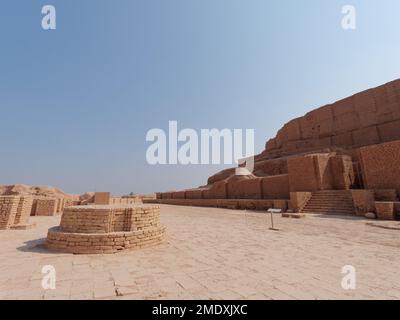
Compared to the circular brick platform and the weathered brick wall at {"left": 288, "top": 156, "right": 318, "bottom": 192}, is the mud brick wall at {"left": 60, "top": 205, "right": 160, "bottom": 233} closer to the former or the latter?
the circular brick platform

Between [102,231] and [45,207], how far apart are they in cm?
1201

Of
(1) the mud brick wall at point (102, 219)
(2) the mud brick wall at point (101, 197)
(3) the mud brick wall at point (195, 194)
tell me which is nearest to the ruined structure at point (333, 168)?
(3) the mud brick wall at point (195, 194)

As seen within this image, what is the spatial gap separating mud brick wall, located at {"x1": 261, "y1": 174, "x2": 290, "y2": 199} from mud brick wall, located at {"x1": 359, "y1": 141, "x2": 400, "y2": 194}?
5215 mm

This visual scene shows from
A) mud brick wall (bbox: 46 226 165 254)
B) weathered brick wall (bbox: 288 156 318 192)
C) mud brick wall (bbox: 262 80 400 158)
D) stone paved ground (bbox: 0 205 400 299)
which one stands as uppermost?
mud brick wall (bbox: 262 80 400 158)

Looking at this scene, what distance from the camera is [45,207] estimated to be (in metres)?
13.9

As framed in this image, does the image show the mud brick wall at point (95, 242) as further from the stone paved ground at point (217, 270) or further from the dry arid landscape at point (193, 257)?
the stone paved ground at point (217, 270)

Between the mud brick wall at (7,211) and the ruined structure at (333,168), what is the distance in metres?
14.0

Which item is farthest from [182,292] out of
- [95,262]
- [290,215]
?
[290,215]

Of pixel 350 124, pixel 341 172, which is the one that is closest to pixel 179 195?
pixel 341 172

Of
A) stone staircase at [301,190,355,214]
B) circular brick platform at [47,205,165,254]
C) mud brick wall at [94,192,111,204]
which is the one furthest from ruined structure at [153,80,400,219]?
mud brick wall at [94,192,111,204]

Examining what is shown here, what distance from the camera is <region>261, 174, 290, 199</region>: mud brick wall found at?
1644 cm

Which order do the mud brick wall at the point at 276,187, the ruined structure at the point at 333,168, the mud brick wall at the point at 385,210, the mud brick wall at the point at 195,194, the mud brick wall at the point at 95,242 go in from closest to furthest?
the mud brick wall at the point at 95,242
the mud brick wall at the point at 385,210
the ruined structure at the point at 333,168
the mud brick wall at the point at 276,187
the mud brick wall at the point at 195,194

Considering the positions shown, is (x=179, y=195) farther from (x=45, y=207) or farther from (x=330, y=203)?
(x=330, y=203)

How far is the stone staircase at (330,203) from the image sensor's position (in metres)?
11.3
